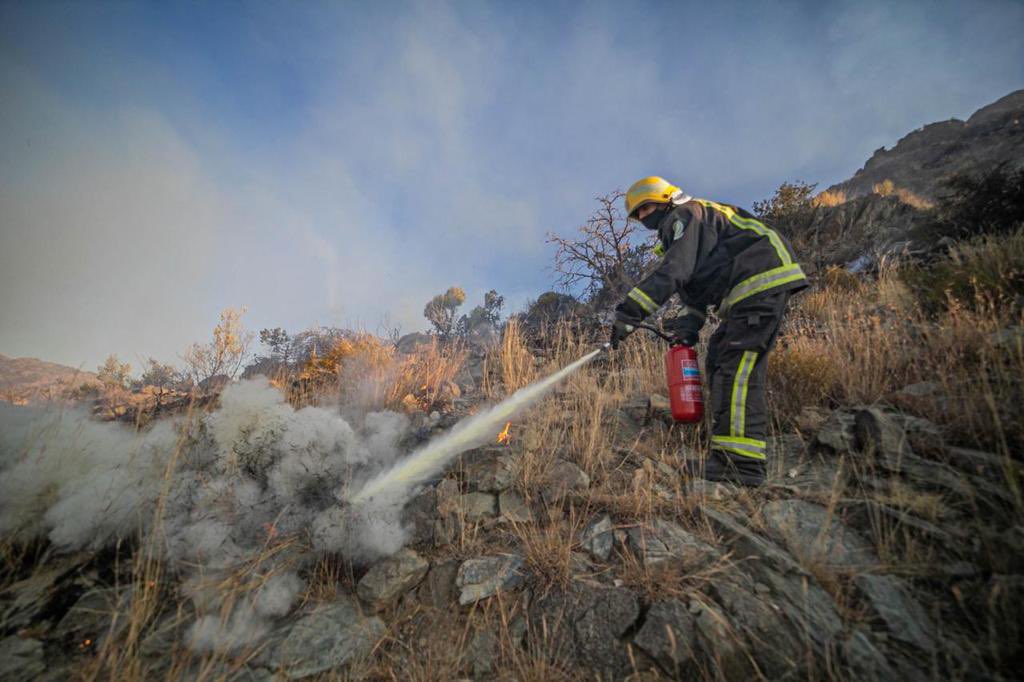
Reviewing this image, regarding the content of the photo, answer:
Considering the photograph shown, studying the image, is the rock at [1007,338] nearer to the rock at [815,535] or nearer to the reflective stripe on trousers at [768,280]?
the reflective stripe on trousers at [768,280]

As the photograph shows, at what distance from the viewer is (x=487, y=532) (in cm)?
247

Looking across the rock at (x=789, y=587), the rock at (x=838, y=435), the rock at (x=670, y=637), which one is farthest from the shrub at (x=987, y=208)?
the rock at (x=670, y=637)

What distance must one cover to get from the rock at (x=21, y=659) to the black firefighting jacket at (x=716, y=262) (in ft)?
12.8

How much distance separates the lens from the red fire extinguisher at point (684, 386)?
10.1ft

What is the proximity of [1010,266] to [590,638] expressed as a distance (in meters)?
7.01

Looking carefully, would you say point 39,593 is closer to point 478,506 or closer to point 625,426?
point 478,506

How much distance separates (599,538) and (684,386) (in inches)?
63.1

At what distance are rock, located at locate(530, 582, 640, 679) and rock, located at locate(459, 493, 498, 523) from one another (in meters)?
0.79

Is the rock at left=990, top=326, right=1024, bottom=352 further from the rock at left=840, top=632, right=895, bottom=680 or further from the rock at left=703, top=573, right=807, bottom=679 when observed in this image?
the rock at left=703, top=573, right=807, bottom=679

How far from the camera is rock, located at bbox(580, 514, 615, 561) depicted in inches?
84.1

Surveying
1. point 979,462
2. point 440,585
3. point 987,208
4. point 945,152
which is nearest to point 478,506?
point 440,585

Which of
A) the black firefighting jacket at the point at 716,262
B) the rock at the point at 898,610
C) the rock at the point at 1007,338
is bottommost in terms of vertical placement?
the rock at the point at 898,610

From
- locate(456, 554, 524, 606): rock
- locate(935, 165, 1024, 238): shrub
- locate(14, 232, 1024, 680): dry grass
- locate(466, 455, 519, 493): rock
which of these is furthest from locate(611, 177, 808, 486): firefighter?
locate(935, 165, 1024, 238): shrub

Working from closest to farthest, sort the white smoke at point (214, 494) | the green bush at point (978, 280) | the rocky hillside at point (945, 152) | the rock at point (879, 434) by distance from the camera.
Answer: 1. the white smoke at point (214, 494)
2. the rock at point (879, 434)
3. the green bush at point (978, 280)
4. the rocky hillside at point (945, 152)
